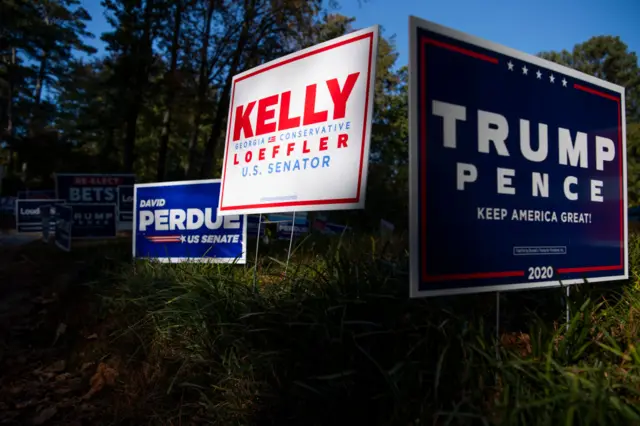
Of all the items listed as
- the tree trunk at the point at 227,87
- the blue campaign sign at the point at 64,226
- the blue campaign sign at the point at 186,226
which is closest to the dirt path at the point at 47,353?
the blue campaign sign at the point at 186,226

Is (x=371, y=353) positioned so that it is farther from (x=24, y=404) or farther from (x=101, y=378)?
(x=24, y=404)

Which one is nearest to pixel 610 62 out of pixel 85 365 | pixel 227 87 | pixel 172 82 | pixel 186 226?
pixel 227 87

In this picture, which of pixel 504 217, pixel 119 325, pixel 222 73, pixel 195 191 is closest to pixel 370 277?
pixel 504 217

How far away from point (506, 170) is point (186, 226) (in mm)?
4104

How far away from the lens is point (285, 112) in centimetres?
490

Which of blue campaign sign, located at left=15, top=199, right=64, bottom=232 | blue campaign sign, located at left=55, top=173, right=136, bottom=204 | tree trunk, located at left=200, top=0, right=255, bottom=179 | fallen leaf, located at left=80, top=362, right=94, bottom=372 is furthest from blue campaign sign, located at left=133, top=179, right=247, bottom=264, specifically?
tree trunk, located at left=200, top=0, right=255, bottom=179

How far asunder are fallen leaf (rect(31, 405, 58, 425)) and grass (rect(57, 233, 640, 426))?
1.69 ft

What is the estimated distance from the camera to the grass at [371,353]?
280cm

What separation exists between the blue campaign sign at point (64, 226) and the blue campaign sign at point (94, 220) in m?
0.24

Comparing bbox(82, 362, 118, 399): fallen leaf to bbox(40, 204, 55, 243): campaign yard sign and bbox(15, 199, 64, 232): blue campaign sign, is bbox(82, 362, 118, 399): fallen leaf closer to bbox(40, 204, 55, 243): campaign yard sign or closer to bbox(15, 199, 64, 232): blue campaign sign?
bbox(40, 204, 55, 243): campaign yard sign

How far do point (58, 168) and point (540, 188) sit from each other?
36534mm

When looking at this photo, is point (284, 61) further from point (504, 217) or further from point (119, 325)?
point (119, 325)

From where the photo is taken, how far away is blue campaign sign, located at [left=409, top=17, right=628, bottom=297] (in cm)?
321

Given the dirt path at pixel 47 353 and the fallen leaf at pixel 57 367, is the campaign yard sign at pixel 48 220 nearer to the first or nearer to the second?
the dirt path at pixel 47 353
